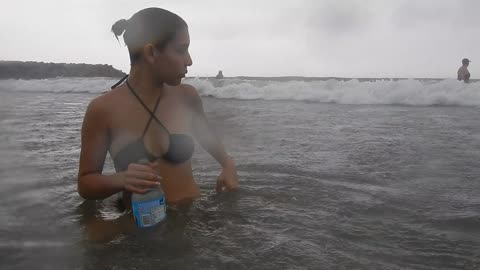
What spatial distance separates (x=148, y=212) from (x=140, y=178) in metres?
0.28

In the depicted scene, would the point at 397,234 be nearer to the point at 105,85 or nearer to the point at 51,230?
the point at 51,230

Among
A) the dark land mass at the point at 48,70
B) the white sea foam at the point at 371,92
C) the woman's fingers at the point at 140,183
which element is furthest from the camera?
the dark land mass at the point at 48,70

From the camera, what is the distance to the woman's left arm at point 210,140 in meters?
3.11

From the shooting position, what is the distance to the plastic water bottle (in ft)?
7.88

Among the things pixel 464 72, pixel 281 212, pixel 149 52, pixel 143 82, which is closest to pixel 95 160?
pixel 143 82

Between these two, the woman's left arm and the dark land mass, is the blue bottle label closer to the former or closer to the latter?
the woman's left arm

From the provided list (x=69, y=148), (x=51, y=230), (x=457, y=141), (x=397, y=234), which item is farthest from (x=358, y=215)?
(x=69, y=148)

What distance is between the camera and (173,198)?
302 cm

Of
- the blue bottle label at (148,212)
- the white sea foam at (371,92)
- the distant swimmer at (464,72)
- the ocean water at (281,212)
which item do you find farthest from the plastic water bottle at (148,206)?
the distant swimmer at (464,72)

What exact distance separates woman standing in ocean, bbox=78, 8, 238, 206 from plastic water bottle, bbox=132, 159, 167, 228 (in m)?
0.13

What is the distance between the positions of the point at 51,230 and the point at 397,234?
85.1 inches

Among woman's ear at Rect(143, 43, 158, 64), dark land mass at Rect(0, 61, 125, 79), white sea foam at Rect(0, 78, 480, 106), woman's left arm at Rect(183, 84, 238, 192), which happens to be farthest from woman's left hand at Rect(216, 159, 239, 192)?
dark land mass at Rect(0, 61, 125, 79)

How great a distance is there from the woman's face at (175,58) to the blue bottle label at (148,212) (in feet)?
2.45

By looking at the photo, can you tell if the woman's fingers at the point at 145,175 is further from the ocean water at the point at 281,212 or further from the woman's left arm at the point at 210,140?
the woman's left arm at the point at 210,140
